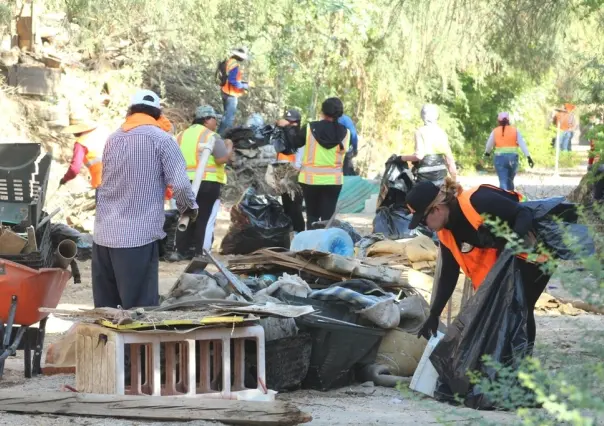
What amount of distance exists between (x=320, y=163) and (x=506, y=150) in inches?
295

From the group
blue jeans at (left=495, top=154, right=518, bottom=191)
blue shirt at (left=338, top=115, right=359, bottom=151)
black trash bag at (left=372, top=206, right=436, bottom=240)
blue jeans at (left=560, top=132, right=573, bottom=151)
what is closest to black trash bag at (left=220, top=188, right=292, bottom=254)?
black trash bag at (left=372, top=206, right=436, bottom=240)

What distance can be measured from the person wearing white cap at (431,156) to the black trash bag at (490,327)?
6.66 m

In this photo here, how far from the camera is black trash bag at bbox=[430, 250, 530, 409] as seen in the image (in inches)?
235

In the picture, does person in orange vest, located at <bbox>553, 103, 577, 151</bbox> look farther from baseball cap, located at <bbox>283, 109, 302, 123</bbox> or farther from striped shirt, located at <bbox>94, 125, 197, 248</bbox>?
striped shirt, located at <bbox>94, 125, 197, 248</bbox>

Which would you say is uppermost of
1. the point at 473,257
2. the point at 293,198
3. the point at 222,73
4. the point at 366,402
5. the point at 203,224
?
the point at 222,73

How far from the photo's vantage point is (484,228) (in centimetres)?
595

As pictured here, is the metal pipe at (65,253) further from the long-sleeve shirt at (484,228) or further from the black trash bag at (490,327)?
the black trash bag at (490,327)

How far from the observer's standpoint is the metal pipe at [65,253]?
6941mm

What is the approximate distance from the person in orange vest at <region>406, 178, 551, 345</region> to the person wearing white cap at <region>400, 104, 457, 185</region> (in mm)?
6484

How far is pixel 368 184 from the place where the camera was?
61.9 ft

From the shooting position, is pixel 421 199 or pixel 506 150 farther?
pixel 506 150

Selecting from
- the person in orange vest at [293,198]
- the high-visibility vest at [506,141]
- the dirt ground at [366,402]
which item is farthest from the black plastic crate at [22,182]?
the high-visibility vest at [506,141]

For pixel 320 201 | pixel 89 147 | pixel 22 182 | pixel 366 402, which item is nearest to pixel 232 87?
pixel 320 201

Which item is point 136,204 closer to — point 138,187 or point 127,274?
point 138,187
